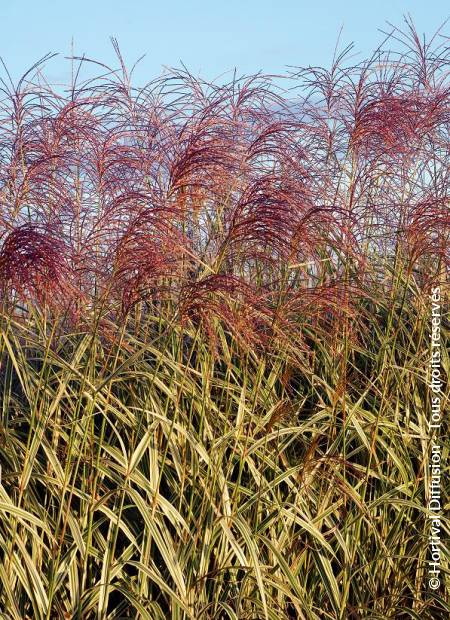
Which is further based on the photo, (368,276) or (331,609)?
(368,276)

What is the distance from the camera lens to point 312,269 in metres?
5.20

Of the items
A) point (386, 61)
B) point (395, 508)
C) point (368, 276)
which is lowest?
point (395, 508)

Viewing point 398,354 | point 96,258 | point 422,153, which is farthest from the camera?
point 422,153

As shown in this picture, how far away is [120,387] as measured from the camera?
4207 millimetres

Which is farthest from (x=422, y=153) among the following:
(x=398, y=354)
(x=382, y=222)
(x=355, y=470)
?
(x=355, y=470)

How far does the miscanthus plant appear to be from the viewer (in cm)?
364

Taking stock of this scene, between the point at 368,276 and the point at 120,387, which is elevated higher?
the point at 368,276

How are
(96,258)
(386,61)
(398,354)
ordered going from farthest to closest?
(386,61) → (398,354) → (96,258)

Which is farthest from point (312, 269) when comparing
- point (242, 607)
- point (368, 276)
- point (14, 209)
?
point (242, 607)

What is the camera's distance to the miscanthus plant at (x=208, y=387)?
3645 mm

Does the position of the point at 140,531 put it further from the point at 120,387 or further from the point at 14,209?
the point at 14,209

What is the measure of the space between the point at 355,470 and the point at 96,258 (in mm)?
1391

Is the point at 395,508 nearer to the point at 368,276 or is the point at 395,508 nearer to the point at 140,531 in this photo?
the point at 140,531

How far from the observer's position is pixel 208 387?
3.97m
